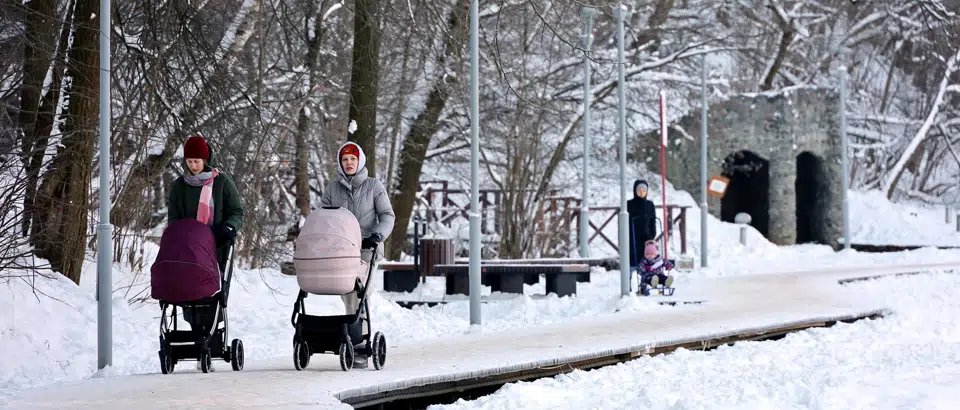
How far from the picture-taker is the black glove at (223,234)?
9.23 metres

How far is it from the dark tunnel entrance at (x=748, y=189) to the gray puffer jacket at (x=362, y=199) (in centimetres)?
3042

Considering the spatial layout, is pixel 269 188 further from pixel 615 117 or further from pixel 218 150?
pixel 615 117

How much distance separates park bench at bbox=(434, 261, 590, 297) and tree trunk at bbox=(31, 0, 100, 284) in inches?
289

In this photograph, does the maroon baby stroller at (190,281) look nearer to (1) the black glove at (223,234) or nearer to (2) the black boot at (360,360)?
(1) the black glove at (223,234)

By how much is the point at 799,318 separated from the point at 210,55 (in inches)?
264

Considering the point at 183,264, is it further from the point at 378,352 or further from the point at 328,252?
the point at 378,352

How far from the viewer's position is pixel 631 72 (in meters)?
29.2

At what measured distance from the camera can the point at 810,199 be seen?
42.2m

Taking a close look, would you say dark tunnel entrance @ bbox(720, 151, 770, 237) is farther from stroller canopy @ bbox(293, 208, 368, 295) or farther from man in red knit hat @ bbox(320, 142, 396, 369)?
stroller canopy @ bbox(293, 208, 368, 295)

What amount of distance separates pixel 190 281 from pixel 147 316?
16.0 ft

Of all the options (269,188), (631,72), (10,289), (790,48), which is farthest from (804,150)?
(10,289)

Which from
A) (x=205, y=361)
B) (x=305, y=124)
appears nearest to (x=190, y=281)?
(x=205, y=361)

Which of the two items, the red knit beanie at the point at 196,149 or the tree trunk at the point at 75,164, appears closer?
the red knit beanie at the point at 196,149

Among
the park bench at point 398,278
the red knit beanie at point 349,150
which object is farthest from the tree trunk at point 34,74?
the park bench at point 398,278
